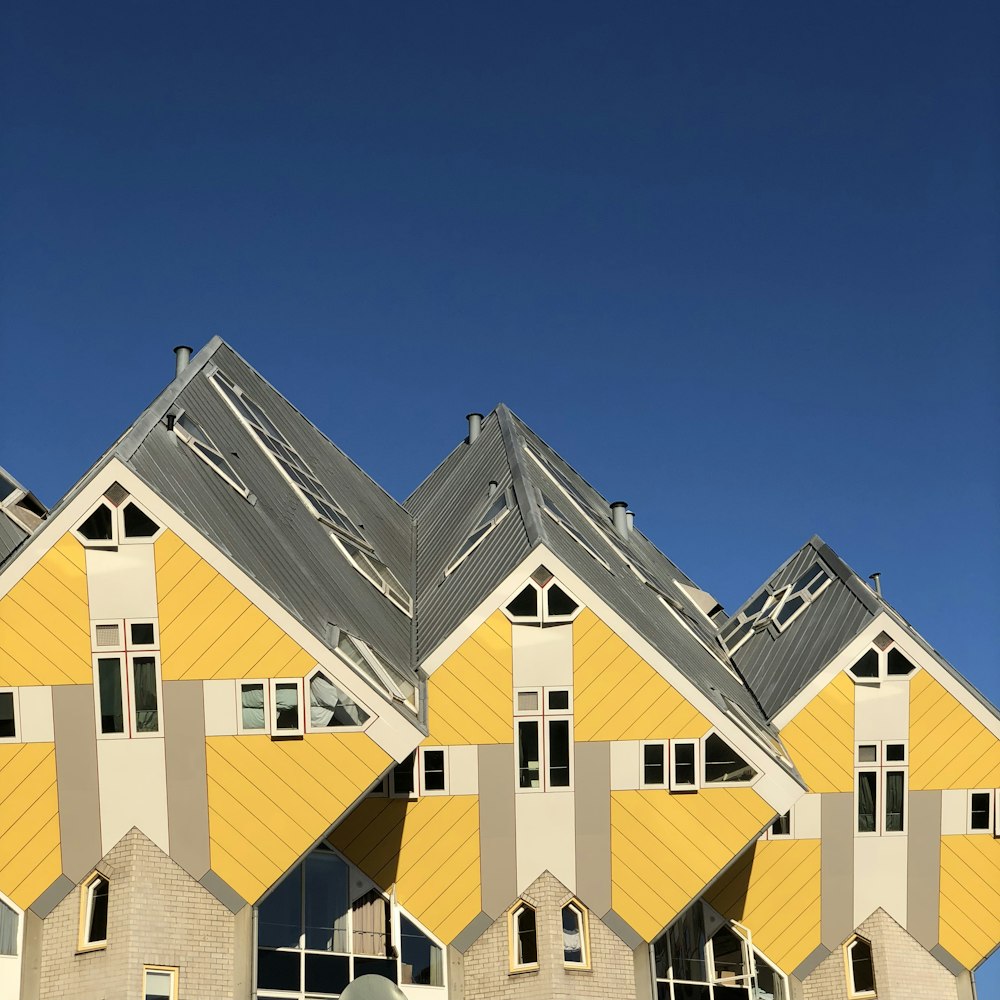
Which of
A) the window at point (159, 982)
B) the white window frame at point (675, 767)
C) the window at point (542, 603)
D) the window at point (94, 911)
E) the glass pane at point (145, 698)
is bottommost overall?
the window at point (159, 982)

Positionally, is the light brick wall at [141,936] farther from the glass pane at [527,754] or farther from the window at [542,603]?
the window at [542,603]

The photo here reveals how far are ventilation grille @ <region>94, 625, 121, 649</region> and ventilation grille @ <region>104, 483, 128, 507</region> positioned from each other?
2357mm

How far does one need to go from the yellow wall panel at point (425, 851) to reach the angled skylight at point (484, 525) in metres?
7.03

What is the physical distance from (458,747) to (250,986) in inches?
262

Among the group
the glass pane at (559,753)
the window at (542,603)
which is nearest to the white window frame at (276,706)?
the window at (542,603)

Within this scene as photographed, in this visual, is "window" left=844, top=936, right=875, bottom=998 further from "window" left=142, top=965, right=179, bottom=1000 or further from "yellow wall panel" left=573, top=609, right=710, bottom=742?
"window" left=142, top=965, right=179, bottom=1000

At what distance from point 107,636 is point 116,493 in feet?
8.99

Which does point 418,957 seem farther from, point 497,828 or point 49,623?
point 49,623

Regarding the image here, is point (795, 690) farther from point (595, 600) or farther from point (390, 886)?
point (390, 886)

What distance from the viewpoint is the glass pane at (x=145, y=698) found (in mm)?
27375

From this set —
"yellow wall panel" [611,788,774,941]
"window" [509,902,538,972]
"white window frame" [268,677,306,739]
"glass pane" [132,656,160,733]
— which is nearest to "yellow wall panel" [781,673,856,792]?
"yellow wall panel" [611,788,774,941]

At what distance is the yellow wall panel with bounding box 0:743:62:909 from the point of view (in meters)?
27.0

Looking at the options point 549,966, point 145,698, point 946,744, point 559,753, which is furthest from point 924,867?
point 145,698

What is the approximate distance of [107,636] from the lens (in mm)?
27328
